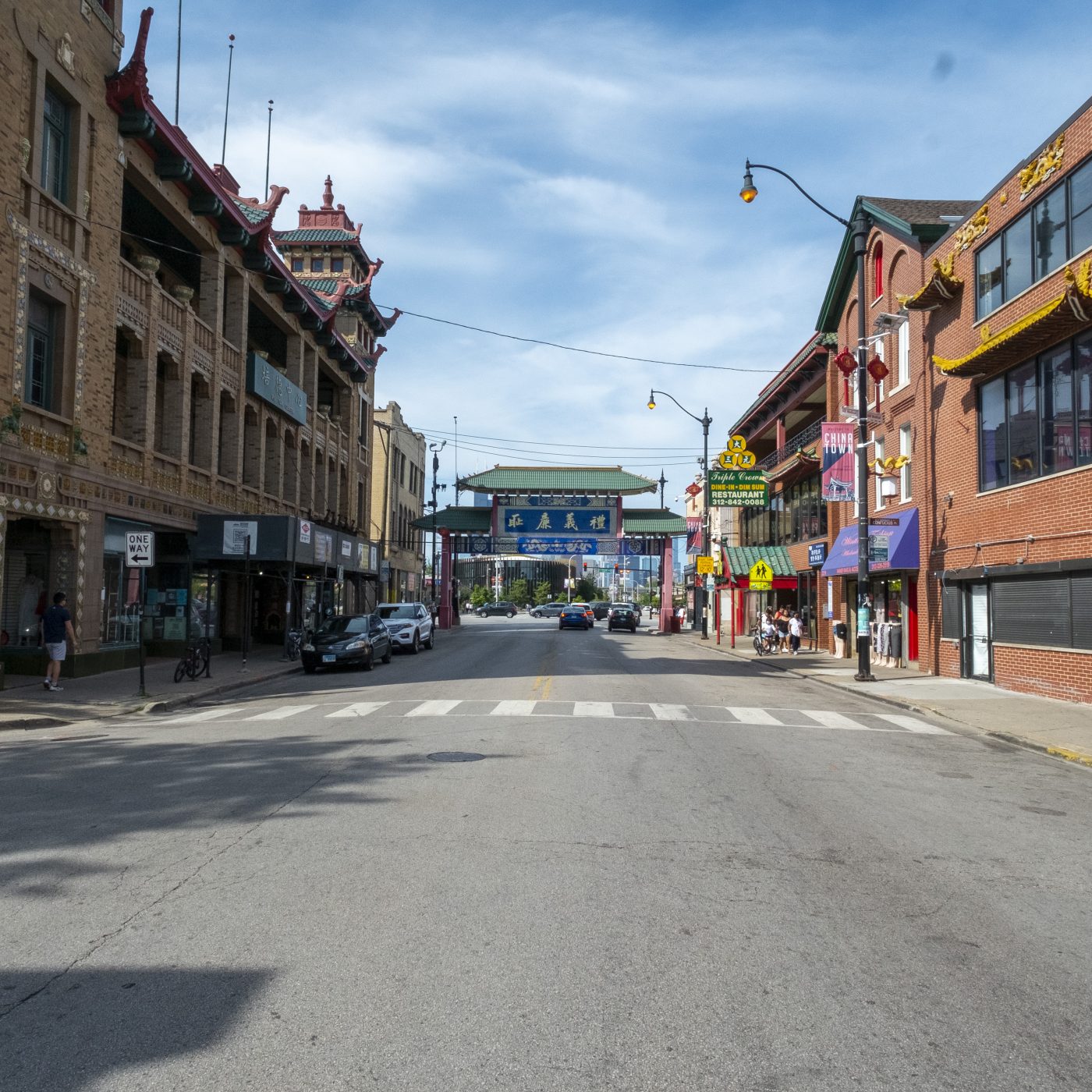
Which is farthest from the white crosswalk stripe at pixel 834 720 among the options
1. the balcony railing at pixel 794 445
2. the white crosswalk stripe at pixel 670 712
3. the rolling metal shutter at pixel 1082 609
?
the balcony railing at pixel 794 445

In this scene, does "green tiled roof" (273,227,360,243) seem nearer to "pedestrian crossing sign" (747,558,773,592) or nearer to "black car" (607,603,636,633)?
"black car" (607,603,636,633)

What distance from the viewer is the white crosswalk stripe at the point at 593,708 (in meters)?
15.1

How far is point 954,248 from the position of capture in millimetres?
22422

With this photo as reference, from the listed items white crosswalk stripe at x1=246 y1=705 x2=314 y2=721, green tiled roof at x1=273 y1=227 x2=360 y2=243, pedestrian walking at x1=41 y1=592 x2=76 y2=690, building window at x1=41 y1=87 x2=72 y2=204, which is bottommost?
white crosswalk stripe at x1=246 y1=705 x2=314 y2=721

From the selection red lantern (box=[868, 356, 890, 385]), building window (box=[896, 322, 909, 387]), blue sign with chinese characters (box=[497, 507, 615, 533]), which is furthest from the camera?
blue sign with chinese characters (box=[497, 507, 615, 533])

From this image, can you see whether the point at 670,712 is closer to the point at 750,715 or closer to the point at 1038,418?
the point at 750,715

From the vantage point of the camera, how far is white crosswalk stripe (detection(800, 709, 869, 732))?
14680 millimetres

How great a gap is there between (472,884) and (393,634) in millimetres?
26324

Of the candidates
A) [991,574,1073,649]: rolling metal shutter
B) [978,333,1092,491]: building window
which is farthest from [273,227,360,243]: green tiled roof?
[991,574,1073,649]: rolling metal shutter

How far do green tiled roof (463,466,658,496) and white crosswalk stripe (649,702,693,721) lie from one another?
138 feet

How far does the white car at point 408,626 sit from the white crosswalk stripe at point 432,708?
1562 cm

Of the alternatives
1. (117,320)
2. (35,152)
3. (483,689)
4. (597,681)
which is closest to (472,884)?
(483,689)

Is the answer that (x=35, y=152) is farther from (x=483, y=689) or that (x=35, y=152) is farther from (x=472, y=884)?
(x=472, y=884)

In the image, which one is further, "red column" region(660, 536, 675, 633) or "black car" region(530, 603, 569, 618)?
"black car" region(530, 603, 569, 618)
